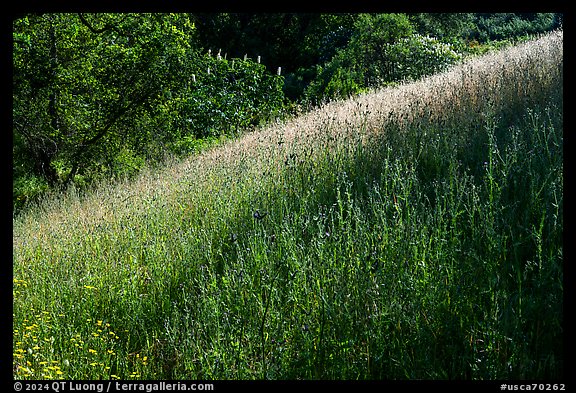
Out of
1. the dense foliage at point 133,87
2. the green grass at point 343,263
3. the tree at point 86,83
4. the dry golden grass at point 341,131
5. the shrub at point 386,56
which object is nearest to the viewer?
A: the green grass at point 343,263

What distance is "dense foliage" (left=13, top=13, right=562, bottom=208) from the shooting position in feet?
40.1

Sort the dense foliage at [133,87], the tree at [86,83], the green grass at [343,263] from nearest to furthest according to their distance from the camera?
the green grass at [343,263]
the tree at [86,83]
the dense foliage at [133,87]

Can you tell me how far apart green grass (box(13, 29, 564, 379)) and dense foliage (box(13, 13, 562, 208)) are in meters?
5.31

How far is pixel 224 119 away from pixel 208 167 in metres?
6.52

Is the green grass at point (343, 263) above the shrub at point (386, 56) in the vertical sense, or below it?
below

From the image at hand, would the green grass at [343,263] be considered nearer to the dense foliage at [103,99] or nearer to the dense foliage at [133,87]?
the dense foliage at [133,87]

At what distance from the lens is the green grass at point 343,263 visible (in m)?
3.25

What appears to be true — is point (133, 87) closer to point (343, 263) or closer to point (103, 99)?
point (103, 99)

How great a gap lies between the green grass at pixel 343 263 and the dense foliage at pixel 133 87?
5305 millimetres

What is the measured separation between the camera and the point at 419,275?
354 cm

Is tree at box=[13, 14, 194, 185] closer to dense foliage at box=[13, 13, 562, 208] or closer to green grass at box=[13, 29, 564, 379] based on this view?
dense foliage at box=[13, 13, 562, 208]

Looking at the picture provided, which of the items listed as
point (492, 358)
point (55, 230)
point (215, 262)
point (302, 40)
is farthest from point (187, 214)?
point (302, 40)

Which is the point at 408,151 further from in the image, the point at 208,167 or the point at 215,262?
the point at 208,167

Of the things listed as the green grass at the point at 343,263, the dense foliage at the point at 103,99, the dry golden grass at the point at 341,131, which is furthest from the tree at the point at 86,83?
the green grass at the point at 343,263
